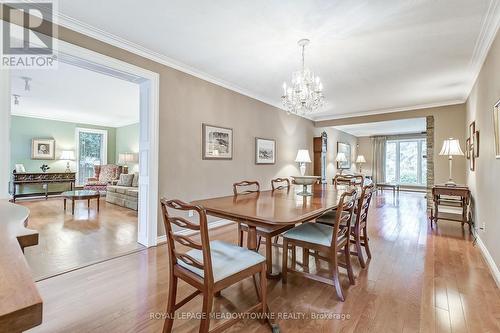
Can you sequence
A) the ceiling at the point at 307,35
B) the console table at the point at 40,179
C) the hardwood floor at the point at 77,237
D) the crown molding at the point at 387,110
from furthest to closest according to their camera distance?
1. the console table at the point at 40,179
2. the crown molding at the point at 387,110
3. the hardwood floor at the point at 77,237
4. the ceiling at the point at 307,35

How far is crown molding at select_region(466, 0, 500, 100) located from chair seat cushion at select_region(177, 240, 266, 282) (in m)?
2.93

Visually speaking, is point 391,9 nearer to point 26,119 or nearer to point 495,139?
point 495,139

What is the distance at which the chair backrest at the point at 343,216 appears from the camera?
190 centimetres

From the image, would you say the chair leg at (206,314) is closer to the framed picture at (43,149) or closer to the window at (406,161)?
the framed picture at (43,149)

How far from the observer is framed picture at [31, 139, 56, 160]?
21.9 feet

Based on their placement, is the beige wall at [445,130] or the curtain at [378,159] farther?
the curtain at [378,159]

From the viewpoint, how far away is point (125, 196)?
5.55 m

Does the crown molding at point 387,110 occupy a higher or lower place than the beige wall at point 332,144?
higher

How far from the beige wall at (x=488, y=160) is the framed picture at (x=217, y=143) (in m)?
3.34

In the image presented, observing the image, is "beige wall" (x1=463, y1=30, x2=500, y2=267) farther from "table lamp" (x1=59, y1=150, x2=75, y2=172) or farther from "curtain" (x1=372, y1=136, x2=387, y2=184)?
"table lamp" (x1=59, y1=150, x2=75, y2=172)

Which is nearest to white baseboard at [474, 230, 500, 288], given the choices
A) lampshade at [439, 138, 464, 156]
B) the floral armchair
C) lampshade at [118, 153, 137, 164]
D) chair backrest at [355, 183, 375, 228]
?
chair backrest at [355, 183, 375, 228]

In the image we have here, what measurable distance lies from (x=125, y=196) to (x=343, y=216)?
5.12 m

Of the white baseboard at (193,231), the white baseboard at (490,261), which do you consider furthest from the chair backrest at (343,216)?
the white baseboard at (193,231)

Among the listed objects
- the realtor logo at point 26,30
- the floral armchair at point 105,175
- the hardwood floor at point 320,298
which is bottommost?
the hardwood floor at point 320,298
